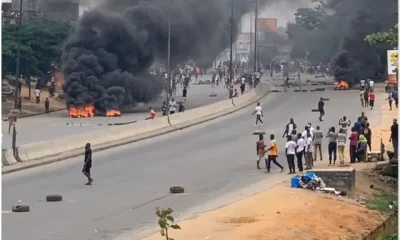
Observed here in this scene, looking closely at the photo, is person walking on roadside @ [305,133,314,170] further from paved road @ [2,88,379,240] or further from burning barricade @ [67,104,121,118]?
burning barricade @ [67,104,121,118]

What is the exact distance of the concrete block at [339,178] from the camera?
2034cm

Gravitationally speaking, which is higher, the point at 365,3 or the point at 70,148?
the point at 365,3

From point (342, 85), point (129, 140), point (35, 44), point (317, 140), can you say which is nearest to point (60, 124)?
point (129, 140)

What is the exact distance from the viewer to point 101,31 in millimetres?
55188

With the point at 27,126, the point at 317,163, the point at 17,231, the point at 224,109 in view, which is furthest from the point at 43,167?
the point at 224,109

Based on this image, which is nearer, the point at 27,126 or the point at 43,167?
the point at 43,167

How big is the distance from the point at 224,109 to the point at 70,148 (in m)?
18.8

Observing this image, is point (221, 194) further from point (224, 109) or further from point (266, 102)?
point (266, 102)

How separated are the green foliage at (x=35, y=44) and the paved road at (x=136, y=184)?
1884cm

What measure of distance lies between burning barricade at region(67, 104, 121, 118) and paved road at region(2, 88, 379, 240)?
1148 cm

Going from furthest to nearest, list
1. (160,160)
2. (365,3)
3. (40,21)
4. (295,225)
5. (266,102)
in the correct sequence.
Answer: (365,3)
(40,21)
(266,102)
(160,160)
(295,225)

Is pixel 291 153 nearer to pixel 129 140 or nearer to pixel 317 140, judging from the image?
pixel 317 140

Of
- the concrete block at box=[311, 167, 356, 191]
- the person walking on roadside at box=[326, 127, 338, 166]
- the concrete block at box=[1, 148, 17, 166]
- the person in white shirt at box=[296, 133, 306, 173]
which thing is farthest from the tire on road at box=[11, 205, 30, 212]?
the person walking on roadside at box=[326, 127, 338, 166]

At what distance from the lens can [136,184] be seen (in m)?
22.5
